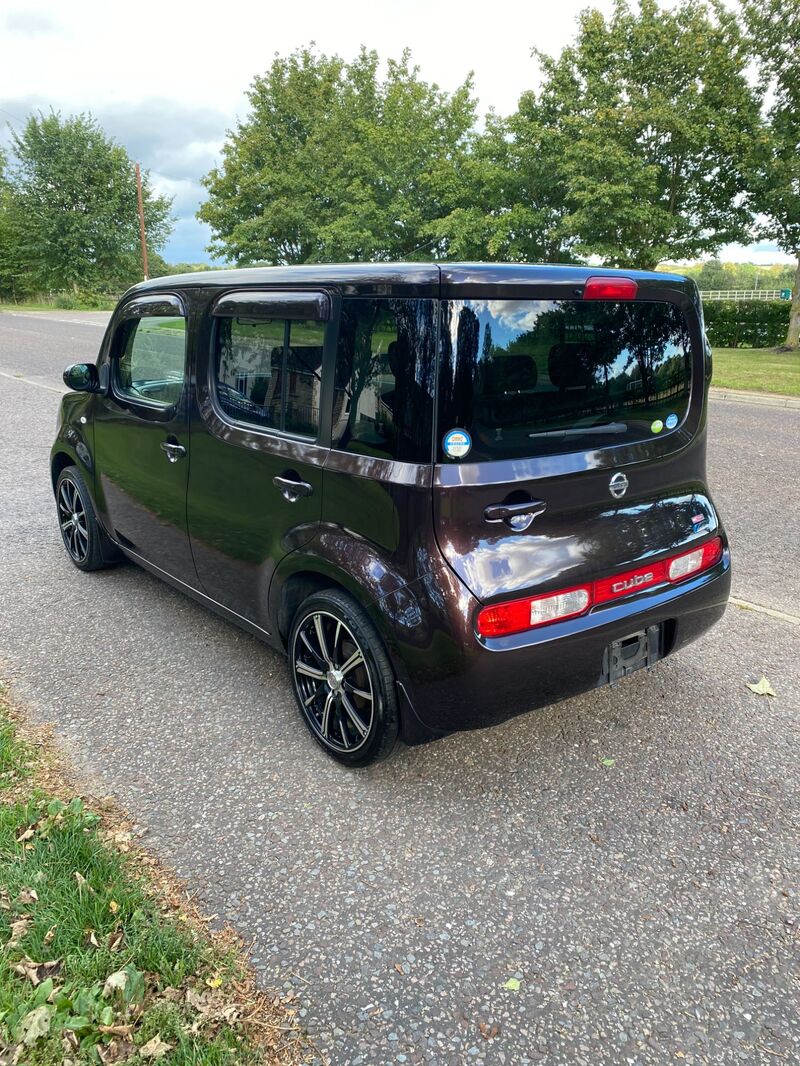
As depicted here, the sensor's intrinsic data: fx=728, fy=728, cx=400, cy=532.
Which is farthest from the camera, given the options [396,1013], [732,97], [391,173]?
[391,173]

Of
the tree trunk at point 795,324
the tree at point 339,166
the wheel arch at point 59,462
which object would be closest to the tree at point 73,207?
the tree at point 339,166

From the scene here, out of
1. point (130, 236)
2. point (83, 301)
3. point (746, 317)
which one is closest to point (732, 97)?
point (746, 317)

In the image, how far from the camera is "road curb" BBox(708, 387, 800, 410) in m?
11.8

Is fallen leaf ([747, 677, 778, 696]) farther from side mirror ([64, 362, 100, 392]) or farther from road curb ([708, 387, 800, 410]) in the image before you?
road curb ([708, 387, 800, 410])

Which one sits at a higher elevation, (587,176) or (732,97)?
(732,97)

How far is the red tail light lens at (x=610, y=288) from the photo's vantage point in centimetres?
245

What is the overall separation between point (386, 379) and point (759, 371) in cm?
1587

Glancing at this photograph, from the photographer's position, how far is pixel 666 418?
2.81 metres

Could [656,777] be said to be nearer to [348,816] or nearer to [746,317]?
[348,816]

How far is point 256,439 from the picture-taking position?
2.98m

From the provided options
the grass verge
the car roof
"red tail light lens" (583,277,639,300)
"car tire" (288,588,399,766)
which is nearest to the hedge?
"red tail light lens" (583,277,639,300)

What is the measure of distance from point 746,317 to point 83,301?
1530 inches

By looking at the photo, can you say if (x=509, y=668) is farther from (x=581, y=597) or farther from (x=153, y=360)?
(x=153, y=360)

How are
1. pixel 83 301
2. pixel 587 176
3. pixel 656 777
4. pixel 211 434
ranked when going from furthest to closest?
pixel 83 301
pixel 587 176
pixel 211 434
pixel 656 777
